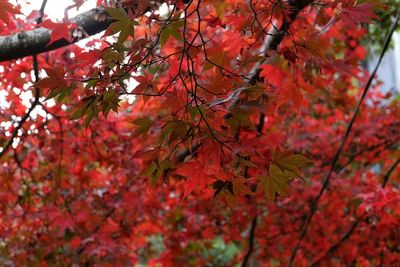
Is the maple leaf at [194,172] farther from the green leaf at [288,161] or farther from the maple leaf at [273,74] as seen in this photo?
the maple leaf at [273,74]

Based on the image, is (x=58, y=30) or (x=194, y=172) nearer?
(x=194, y=172)

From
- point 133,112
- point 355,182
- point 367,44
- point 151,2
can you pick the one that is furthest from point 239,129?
point 367,44

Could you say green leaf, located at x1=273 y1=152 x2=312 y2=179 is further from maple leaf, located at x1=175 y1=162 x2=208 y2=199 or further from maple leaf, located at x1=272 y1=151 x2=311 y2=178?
maple leaf, located at x1=175 y1=162 x2=208 y2=199

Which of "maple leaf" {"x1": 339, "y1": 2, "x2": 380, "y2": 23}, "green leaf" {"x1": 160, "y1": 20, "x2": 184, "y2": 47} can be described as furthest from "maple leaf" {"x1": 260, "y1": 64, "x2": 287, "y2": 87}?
"green leaf" {"x1": 160, "y1": 20, "x2": 184, "y2": 47}

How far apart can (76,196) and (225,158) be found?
2.53m

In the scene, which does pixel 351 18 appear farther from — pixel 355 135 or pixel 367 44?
pixel 367 44

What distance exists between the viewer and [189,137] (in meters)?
1.56

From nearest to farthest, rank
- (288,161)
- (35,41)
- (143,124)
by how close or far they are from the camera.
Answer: (288,161) < (143,124) < (35,41)

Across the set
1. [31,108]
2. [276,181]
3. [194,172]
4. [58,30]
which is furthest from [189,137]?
[31,108]

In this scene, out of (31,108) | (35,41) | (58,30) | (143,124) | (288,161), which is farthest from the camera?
(31,108)

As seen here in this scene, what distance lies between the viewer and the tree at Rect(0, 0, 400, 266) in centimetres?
158

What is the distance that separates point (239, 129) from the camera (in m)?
1.55

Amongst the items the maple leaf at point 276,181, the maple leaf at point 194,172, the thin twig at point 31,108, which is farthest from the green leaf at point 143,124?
the thin twig at point 31,108

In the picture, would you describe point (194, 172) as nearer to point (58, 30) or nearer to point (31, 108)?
point (58, 30)
